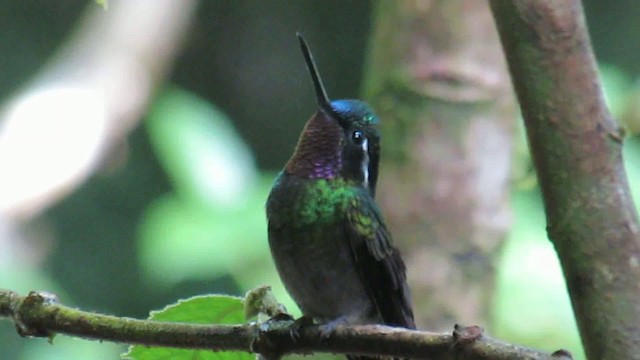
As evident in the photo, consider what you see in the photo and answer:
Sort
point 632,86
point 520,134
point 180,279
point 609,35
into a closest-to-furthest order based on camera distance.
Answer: point 520,134 < point 632,86 < point 180,279 < point 609,35

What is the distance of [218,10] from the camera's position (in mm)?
4488

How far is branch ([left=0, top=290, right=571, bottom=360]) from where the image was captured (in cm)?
74

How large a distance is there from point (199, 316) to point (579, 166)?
435 millimetres

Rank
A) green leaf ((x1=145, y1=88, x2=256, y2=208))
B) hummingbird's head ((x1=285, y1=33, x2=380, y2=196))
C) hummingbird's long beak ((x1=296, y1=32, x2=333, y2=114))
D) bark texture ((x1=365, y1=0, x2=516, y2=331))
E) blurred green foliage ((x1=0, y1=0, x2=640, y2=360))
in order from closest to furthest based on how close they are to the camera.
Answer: hummingbird's long beak ((x1=296, y1=32, x2=333, y2=114)), hummingbird's head ((x1=285, y1=33, x2=380, y2=196)), bark texture ((x1=365, y1=0, x2=516, y2=331)), blurred green foliage ((x1=0, y1=0, x2=640, y2=360)), green leaf ((x1=145, y1=88, x2=256, y2=208))

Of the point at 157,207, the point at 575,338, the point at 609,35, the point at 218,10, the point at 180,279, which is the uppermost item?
the point at 218,10

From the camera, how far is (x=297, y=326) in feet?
3.46

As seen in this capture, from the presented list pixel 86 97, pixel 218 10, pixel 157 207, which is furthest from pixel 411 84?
pixel 218 10

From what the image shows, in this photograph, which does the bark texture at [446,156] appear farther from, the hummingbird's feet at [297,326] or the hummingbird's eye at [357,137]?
the hummingbird's feet at [297,326]

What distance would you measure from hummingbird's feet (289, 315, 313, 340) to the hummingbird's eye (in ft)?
1.27

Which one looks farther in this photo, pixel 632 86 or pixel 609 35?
pixel 609 35

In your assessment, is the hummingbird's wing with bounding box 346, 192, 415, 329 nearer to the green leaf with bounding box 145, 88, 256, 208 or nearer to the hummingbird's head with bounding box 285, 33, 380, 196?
the hummingbird's head with bounding box 285, 33, 380, 196

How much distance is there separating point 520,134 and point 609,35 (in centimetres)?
187

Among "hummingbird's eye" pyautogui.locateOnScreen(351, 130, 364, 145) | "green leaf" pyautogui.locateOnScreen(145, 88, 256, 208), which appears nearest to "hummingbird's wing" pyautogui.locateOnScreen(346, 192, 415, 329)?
"hummingbird's eye" pyautogui.locateOnScreen(351, 130, 364, 145)

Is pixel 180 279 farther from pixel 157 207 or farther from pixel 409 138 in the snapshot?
pixel 409 138
